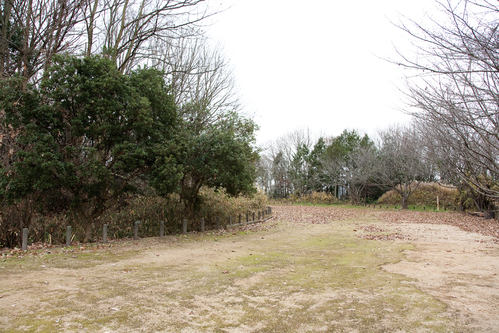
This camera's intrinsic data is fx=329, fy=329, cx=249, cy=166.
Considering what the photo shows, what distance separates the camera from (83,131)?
9.36 metres

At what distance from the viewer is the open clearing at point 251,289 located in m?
4.04

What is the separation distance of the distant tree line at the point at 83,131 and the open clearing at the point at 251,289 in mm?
2078

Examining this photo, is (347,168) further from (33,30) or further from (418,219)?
(33,30)

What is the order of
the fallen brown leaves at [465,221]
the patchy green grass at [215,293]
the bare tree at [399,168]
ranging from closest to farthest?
the patchy green grass at [215,293] → the fallen brown leaves at [465,221] → the bare tree at [399,168]

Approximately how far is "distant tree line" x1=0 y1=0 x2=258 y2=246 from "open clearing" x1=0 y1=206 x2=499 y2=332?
2078 mm

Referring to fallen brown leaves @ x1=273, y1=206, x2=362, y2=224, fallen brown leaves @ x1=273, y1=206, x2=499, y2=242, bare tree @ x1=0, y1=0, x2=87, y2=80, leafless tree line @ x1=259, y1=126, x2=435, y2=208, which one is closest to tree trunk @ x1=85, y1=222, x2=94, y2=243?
bare tree @ x1=0, y1=0, x2=87, y2=80

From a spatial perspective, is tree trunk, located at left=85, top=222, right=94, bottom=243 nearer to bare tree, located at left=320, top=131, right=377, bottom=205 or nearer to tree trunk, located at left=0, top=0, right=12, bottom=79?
tree trunk, located at left=0, top=0, right=12, bottom=79

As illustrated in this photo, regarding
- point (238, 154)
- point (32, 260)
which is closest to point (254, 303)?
point (32, 260)

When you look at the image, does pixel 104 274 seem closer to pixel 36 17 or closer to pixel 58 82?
pixel 58 82

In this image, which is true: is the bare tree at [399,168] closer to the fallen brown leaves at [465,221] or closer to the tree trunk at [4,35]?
the fallen brown leaves at [465,221]

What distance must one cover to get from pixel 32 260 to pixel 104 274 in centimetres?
240

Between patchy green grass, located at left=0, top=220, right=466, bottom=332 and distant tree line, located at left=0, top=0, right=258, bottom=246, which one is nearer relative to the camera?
patchy green grass, located at left=0, top=220, right=466, bottom=332

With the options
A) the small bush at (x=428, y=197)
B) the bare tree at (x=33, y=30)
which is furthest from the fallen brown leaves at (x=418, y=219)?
the bare tree at (x=33, y=30)

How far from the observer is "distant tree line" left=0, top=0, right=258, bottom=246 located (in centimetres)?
881
